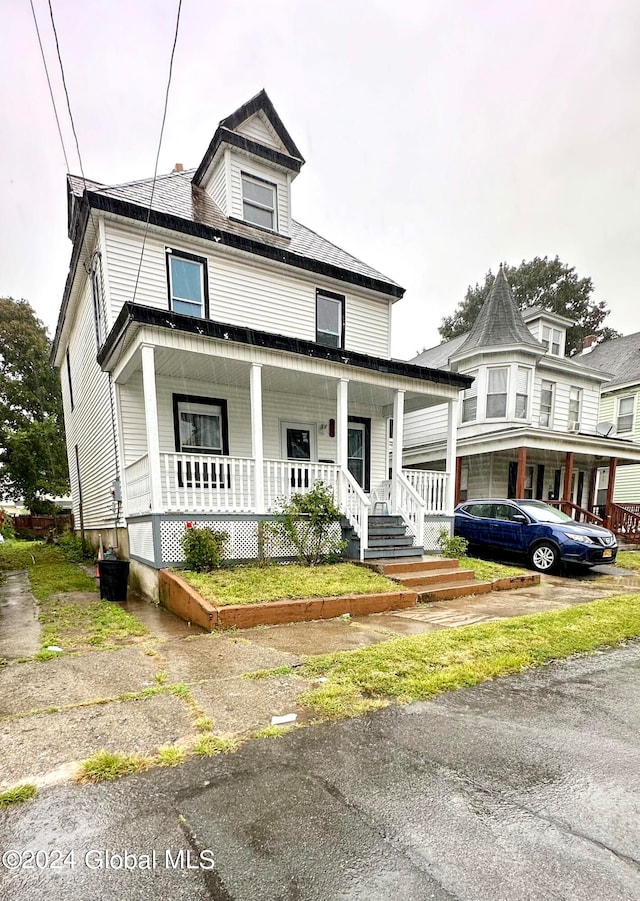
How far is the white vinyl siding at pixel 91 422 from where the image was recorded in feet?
30.6

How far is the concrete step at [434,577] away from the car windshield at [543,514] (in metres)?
2.66

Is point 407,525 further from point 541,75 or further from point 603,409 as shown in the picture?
point 603,409

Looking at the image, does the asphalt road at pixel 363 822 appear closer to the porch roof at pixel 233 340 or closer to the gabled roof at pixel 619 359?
the porch roof at pixel 233 340

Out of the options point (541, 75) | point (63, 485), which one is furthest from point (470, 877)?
point (63, 485)

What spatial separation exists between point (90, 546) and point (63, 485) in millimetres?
12252

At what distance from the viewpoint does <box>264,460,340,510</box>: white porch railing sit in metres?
7.45

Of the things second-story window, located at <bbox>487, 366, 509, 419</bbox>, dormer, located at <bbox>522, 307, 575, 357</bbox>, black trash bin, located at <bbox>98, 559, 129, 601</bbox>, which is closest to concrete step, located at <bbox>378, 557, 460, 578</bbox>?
black trash bin, located at <bbox>98, 559, 129, 601</bbox>

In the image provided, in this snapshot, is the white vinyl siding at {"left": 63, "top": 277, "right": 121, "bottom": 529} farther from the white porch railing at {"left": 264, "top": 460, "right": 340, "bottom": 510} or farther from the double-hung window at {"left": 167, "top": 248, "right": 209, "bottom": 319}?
the white porch railing at {"left": 264, "top": 460, "right": 340, "bottom": 510}

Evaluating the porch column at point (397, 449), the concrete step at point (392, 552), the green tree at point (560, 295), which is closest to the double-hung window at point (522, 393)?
the porch column at point (397, 449)

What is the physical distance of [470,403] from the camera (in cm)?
1480

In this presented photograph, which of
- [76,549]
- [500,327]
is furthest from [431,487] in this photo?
[76,549]

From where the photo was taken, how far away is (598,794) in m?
1.88

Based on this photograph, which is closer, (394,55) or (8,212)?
(394,55)

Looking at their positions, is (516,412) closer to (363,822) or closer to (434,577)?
(434,577)
